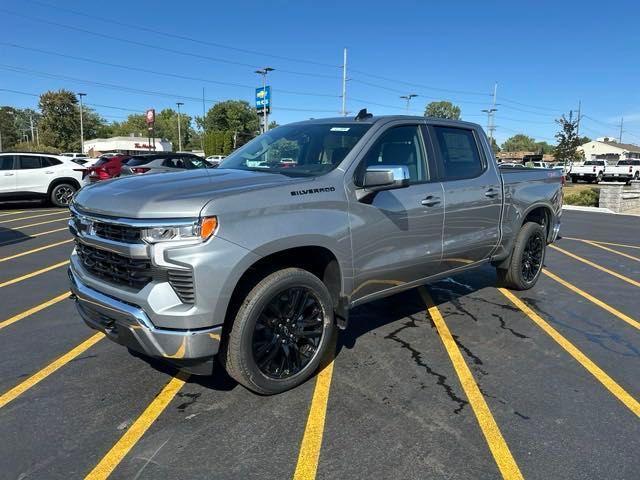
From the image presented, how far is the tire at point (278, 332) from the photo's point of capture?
306 centimetres

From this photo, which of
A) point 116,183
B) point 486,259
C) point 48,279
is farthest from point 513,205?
point 48,279

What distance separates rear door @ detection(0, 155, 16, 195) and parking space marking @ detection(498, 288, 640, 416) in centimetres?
1383

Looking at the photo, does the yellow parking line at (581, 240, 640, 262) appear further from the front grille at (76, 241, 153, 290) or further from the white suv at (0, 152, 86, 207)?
the white suv at (0, 152, 86, 207)

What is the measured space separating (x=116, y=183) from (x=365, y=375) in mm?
2347

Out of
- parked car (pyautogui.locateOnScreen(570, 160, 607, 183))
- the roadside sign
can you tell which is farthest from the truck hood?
parked car (pyautogui.locateOnScreen(570, 160, 607, 183))

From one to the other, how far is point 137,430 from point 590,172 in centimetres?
3800

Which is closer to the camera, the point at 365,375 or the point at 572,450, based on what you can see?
the point at 572,450

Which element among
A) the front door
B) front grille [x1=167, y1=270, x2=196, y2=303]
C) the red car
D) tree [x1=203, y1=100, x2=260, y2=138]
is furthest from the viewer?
tree [x1=203, y1=100, x2=260, y2=138]

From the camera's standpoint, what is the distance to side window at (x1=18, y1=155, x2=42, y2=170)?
45.3ft

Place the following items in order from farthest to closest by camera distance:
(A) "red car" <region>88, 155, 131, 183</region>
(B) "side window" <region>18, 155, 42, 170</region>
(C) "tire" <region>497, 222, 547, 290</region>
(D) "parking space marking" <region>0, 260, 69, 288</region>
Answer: (A) "red car" <region>88, 155, 131, 183</region> < (B) "side window" <region>18, 155, 42, 170</region> < (D) "parking space marking" <region>0, 260, 69, 288</region> < (C) "tire" <region>497, 222, 547, 290</region>

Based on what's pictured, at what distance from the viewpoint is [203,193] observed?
9.73 ft

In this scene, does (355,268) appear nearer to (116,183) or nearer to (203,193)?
(203,193)

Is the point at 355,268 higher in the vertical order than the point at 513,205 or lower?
lower

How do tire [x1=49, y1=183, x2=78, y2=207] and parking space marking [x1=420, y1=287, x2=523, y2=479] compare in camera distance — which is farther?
tire [x1=49, y1=183, x2=78, y2=207]
